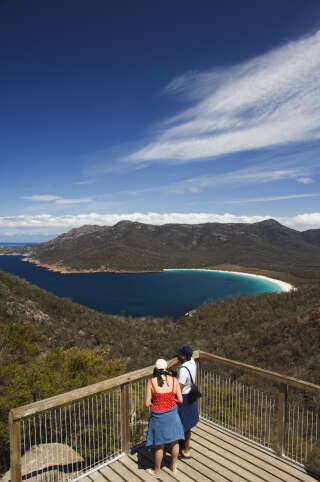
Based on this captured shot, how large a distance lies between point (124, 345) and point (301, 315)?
13.8 metres

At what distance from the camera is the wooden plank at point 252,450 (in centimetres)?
406

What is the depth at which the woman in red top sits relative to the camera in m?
3.90

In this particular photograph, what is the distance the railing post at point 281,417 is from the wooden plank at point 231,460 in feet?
1.55

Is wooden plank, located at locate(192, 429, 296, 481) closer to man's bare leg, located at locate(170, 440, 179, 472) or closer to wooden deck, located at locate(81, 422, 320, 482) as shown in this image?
wooden deck, located at locate(81, 422, 320, 482)

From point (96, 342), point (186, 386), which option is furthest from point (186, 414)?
point (96, 342)

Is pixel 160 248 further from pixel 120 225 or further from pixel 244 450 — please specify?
pixel 244 450

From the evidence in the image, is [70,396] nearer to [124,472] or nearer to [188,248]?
[124,472]

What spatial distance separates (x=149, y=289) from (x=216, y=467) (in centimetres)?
8225

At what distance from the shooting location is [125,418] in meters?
4.47

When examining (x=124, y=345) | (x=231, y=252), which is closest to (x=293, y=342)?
(x=124, y=345)

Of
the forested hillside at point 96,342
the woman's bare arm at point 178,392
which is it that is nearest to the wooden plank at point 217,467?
the woman's bare arm at point 178,392

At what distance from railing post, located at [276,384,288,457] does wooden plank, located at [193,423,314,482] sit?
0.16 meters

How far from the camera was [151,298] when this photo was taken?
72.8 metres

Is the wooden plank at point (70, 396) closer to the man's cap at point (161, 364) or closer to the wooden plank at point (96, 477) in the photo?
the man's cap at point (161, 364)
